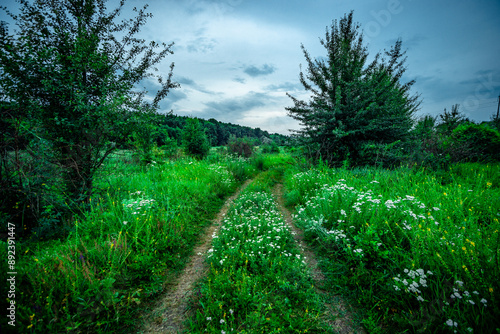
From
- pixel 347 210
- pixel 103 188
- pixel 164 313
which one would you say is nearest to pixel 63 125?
pixel 103 188

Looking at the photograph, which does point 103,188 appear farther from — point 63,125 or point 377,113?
point 377,113

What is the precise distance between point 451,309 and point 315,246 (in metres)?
2.21

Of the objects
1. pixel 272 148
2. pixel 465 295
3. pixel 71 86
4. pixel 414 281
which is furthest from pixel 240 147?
pixel 465 295

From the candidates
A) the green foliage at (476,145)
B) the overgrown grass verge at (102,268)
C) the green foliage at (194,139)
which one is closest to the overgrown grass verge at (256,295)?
the overgrown grass verge at (102,268)

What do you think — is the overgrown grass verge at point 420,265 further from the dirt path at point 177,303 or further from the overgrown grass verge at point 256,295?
the dirt path at point 177,303

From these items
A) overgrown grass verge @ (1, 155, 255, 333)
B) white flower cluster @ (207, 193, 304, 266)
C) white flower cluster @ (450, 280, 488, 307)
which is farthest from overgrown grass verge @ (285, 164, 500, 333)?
overgrown grass verge @ (1, 155, 255, 333)

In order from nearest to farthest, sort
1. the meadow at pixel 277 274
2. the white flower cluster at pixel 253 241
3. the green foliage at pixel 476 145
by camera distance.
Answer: the meadow at pixel 277 274 → the white flower cluster at pixel 253 241 → the green foliage at pixel 476 145

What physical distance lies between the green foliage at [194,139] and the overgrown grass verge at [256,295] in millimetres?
13463

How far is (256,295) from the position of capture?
8.15 feet

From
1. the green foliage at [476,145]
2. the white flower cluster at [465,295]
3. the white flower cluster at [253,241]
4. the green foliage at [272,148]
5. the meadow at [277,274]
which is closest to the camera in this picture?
the white flower cluster at [465,295]

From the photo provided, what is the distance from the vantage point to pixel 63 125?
4.11 m

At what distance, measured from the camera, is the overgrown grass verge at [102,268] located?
2.09 meters

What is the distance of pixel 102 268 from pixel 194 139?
14138 mm

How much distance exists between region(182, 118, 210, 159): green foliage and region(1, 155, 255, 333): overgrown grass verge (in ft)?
36.2
